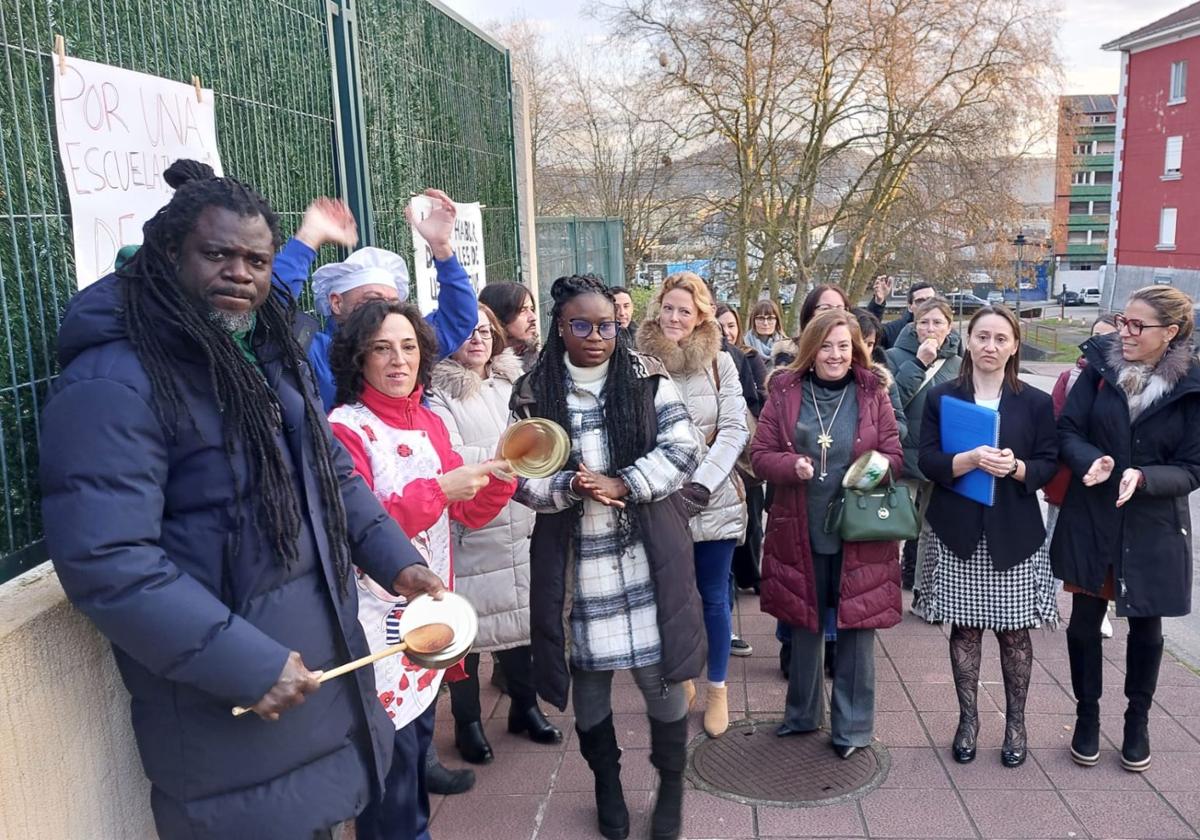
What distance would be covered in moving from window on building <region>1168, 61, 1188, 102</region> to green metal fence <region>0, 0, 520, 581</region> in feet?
119

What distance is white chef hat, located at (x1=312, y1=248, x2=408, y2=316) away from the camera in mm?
3463

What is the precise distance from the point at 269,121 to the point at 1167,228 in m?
39.8

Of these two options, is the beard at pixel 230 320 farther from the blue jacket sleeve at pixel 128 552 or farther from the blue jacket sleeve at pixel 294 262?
the blue jacket sleeve at pixel 294 262

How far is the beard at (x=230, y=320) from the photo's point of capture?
1990mm

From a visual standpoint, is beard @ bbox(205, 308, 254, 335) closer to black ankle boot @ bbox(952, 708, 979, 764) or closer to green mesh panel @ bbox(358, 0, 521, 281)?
green mesh panel @ bbox(358, 0, 521, 281)

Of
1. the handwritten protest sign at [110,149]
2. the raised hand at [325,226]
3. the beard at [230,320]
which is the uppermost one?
the handwritten protest sign at [110,149]

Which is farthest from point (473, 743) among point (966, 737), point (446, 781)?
point (966, 737)

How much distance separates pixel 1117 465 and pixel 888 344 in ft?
13.2

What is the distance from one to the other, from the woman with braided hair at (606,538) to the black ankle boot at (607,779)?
2.5 inches

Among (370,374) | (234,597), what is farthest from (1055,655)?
(234,597)

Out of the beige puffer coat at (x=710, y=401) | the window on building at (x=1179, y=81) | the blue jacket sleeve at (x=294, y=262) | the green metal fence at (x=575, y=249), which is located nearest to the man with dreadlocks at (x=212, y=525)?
the blue jacket sleeve at (x=294, y=262)

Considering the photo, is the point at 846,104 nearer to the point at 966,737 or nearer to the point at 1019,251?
the point at 1019,251

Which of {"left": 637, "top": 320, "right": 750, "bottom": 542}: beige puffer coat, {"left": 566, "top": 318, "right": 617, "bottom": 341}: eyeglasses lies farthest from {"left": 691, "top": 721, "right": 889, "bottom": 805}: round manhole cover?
{"left": 566, "top": 318, "right": 617, "bottom": 341}: eyeglasses

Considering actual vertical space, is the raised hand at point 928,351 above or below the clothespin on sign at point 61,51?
below
